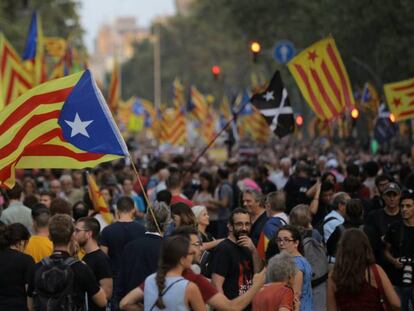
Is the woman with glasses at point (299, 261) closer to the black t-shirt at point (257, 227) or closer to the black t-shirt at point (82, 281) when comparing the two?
the black t-shirt at point (82, 281)

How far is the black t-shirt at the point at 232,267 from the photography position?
9383 mm

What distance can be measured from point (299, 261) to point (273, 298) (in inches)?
43.5

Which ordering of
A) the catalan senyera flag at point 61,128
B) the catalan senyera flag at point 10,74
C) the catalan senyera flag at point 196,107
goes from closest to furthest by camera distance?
1. the catalan senyera flag at point 61,128
2. the catalan senyera flag at point 10,74
3. the catalan senyera flag at point 196,107

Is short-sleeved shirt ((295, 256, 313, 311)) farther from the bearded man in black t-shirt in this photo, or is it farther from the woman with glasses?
the bearded man in black t-shirt

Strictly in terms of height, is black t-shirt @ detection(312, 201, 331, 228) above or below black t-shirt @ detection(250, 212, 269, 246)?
below

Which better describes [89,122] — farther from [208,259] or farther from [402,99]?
[402,99]

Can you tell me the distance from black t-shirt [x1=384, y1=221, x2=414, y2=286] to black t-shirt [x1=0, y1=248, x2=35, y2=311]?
333 cm

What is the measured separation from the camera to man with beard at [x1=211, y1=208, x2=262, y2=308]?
9.38 metres

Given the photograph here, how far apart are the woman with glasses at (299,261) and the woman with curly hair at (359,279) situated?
52 cm

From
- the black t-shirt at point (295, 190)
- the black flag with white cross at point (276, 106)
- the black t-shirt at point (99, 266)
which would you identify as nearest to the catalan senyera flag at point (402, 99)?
the black flag with white cross at point (276, 106)

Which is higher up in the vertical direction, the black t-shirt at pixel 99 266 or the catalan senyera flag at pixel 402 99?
the catalan senyera flag at pixel 402 99

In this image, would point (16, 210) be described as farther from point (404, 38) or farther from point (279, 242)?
point (404, 38)

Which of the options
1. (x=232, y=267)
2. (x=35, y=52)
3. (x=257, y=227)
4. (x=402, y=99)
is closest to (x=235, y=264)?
(x=232, y=267)

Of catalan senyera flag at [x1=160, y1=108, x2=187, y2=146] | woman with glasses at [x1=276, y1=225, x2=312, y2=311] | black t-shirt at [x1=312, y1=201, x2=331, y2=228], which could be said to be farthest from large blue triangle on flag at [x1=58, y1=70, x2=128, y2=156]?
catalan senyera flag at [x1=160, y1=108, x2=187, y2=146]
